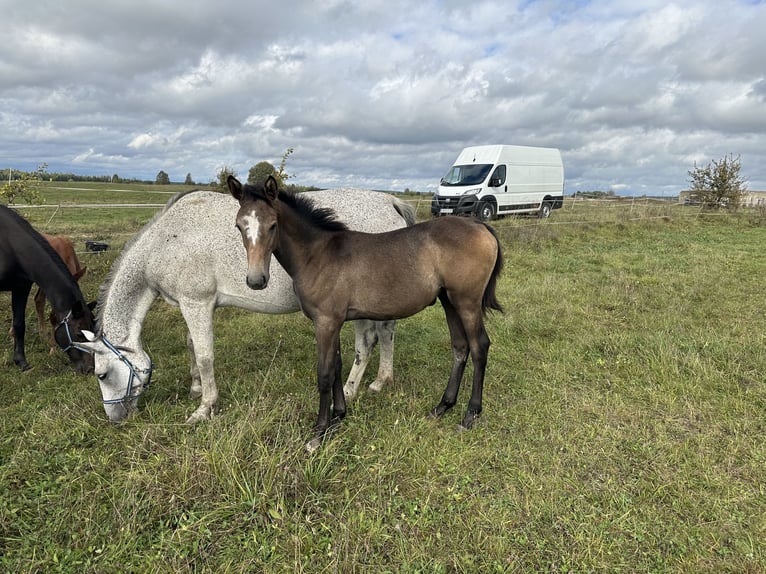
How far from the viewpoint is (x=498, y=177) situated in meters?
17.7

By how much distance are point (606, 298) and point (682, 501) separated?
17.5 ft

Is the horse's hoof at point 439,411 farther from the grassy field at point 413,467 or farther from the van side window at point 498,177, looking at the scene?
the van side window at point 498,177

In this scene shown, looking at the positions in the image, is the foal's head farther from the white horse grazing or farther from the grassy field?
the grassy field

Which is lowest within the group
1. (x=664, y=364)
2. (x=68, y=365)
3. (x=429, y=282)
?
(x=68, y=365)

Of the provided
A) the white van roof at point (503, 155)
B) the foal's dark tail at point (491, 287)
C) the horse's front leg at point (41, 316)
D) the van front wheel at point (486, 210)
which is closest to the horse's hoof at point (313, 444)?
the foal's dark tail at point (491, 287)

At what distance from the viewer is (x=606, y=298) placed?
775 centimetres

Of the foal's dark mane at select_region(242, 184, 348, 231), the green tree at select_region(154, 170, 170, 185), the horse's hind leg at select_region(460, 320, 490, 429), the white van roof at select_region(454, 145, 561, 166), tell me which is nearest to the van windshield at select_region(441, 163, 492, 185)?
the white van roof at select_region(454, 145, 561, 166)

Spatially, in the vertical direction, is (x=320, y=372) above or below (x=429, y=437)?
above

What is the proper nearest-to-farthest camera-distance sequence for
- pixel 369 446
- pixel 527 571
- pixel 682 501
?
1. pixel 527 571
2. pixel 682 501
3. pixel 369 446

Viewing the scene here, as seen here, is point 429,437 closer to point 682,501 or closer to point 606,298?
point 682,501

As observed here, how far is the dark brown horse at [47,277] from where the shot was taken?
4.38m

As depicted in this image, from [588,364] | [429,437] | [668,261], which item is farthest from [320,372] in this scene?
[668,261]

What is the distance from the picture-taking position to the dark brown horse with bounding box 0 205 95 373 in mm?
4379

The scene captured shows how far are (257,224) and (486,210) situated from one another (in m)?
15.4
